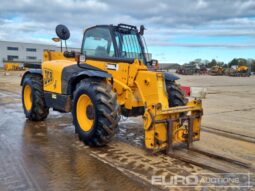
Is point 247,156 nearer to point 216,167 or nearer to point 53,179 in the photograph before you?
point 216,167

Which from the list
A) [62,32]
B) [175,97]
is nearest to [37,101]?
[62,32]

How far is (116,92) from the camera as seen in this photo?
7.21 m

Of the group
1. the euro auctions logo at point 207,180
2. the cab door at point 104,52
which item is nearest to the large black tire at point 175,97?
the cab door at point 104,52

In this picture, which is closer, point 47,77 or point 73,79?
point 73,79

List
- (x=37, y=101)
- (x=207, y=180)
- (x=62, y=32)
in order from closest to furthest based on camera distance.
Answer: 1. (x=207, y=180)
2. (x=62, y=32)
3. (x=37, y=101)

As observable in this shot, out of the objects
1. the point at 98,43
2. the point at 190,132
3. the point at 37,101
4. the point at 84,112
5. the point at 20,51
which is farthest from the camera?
the point at 20,51

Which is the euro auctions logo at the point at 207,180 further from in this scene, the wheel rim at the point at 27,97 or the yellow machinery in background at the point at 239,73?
the yellow machinery in background at the point at 239,73

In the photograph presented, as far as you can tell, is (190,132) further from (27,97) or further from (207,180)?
(27,97)

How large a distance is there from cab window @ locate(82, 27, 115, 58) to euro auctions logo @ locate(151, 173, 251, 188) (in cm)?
324

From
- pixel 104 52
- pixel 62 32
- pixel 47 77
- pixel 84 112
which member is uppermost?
pixel 62 32

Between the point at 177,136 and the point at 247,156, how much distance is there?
1.31 meters

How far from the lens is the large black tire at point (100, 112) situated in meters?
6.34

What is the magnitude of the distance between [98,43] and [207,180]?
402 centimetres

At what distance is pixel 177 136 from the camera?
21.2 feet
